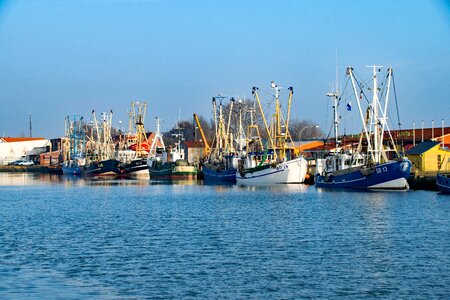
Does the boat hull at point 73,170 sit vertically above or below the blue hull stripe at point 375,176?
above

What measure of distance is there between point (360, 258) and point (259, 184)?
5579 cm

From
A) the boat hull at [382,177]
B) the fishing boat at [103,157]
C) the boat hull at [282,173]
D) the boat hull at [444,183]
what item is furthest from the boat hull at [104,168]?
the boat hull at [444,183]

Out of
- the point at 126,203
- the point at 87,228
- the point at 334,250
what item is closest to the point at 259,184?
the point at 126,203

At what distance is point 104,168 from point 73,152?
36296 millimetres

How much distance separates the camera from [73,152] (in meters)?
166

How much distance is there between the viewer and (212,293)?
2275cm

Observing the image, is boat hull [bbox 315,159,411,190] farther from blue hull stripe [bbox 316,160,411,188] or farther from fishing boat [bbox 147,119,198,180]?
fishing boat [bbox 147,119,198,180]

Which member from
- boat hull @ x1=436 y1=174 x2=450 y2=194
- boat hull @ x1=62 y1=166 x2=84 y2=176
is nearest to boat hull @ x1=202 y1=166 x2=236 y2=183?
boat hull @ x1=436 y1=174 x2=450 y2=194

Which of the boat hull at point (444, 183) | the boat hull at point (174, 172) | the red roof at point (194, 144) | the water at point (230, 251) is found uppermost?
the red roof at point (194, 144)

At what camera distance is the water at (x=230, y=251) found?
23391 mm

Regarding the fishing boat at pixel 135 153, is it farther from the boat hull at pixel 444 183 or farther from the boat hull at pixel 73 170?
the boat hull at pixel 444 183

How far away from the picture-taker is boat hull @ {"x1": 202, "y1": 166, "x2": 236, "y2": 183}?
316 ft

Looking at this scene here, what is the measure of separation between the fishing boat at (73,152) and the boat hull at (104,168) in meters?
7.19

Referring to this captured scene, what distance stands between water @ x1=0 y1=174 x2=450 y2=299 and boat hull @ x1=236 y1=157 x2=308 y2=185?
96.6ft
